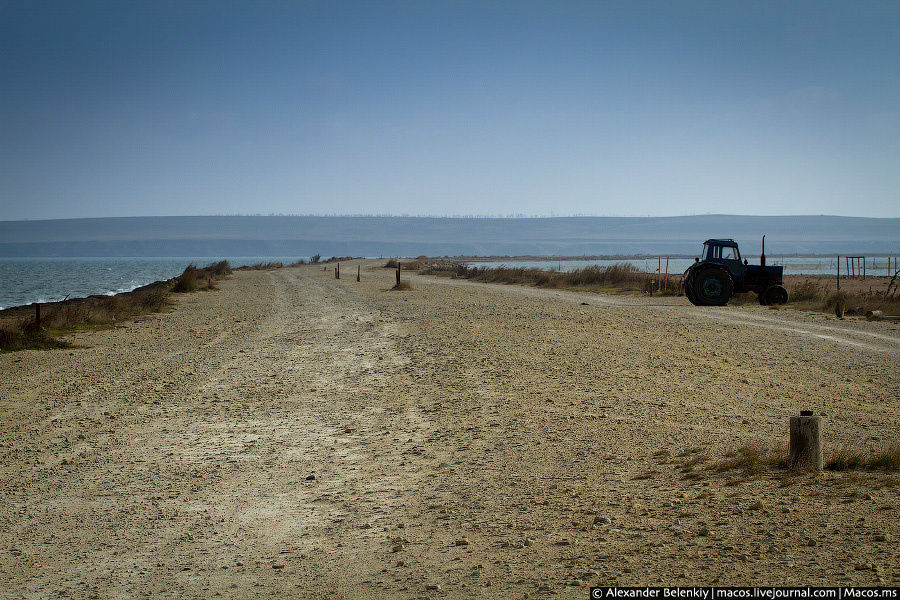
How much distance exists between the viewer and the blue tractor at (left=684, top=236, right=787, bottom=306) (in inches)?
896

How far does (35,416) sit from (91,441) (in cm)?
203

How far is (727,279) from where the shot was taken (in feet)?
74.8

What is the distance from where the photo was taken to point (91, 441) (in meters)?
8.61

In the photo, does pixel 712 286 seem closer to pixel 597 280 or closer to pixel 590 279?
pixel 597 280

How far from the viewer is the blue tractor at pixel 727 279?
22.8 metres

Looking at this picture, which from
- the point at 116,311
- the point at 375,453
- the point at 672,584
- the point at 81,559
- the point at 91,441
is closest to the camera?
the point at 672,584

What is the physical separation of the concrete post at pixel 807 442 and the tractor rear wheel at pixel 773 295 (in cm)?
1762

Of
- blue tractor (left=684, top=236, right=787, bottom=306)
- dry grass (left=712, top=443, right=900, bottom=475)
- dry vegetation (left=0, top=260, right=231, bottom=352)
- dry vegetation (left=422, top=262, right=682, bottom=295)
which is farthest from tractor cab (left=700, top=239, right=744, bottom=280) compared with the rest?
dry vegetation (left=0, top=260, right=231, bottom=352)

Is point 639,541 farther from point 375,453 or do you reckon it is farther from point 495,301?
point 495,301

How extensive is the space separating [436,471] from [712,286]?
18548 mm

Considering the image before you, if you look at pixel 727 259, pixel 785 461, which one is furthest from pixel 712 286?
pixel 785 461

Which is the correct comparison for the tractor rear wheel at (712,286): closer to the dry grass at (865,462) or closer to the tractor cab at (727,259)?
the tractor cab at (727,259)

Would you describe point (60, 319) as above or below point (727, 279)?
below

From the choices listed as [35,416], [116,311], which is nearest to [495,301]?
[116,311]
